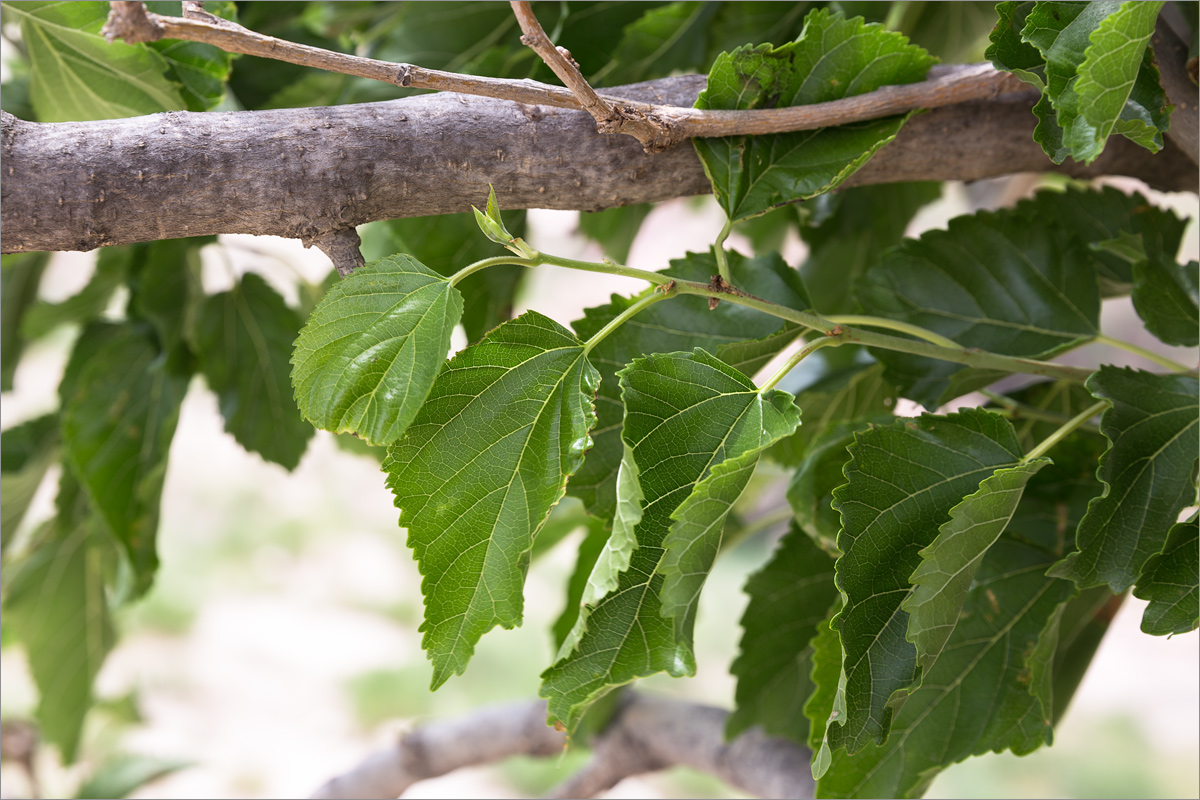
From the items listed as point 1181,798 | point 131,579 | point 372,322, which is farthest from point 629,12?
point 1181,798

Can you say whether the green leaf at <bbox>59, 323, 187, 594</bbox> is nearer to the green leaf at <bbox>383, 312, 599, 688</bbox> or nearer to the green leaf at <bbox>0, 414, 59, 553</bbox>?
the green leaf at <bbox>0, 414, 59, 553</bbox>

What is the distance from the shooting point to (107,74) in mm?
376

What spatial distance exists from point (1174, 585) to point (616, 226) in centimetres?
39

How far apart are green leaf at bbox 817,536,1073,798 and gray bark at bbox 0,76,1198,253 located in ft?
0.72

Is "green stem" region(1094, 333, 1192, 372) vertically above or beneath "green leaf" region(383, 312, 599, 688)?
above

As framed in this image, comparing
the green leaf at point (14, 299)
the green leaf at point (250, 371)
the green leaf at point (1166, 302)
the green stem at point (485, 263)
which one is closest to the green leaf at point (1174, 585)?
the green leaf at point (1166, 302)

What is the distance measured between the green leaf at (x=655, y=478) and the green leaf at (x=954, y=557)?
64mm

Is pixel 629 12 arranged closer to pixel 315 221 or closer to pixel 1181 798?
pixel 315 221

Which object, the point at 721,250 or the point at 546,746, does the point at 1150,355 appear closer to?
the point at 721,250

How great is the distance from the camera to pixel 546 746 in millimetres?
660

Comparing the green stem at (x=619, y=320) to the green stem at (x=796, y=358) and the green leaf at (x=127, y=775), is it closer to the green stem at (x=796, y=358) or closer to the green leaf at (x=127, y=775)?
the green stem at (x=796, y=358)

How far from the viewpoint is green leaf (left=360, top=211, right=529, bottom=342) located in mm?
436

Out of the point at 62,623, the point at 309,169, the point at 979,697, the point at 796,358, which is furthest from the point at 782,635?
the point at 62,623

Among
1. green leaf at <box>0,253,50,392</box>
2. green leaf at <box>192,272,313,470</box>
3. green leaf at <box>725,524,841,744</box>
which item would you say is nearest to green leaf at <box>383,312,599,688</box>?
green leaf at <box>725,524,841,744</box>
